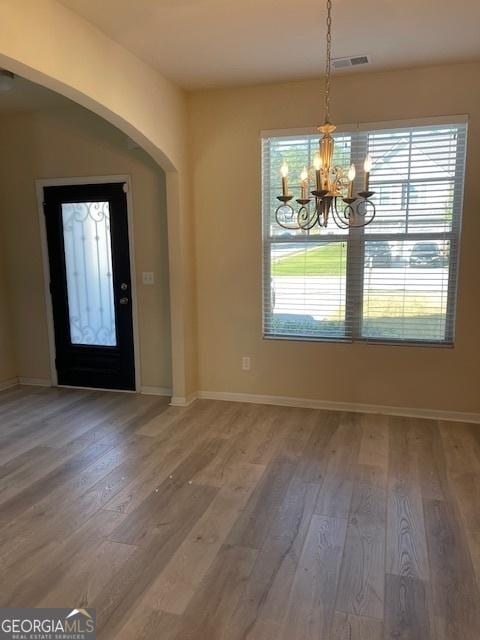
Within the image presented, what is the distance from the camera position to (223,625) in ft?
5.98

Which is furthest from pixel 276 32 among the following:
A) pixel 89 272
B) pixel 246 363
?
pixel 89 272

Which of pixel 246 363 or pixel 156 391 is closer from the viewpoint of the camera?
pixel 246 363

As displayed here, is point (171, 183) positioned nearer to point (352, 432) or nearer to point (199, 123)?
point (199, 123)

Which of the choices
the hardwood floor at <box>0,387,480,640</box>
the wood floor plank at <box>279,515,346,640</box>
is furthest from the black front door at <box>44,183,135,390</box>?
the wood floor plank at <box>279,515,346,640</box>

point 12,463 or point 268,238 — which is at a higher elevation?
point 268,238

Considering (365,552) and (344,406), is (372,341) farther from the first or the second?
(365,552)

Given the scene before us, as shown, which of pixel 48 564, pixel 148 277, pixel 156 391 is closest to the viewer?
pixel 48 564

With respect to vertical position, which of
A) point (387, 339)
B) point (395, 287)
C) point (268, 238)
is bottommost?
point (387, 339)

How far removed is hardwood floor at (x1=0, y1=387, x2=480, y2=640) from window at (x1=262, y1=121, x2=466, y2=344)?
2.88 ft

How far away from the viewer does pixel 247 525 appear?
8.13ft

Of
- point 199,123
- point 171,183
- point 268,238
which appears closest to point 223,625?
point 268,238

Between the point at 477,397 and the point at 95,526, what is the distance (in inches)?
125

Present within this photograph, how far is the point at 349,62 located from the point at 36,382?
14.6 ft

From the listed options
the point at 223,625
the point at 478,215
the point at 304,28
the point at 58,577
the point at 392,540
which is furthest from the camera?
the point at 478,215
